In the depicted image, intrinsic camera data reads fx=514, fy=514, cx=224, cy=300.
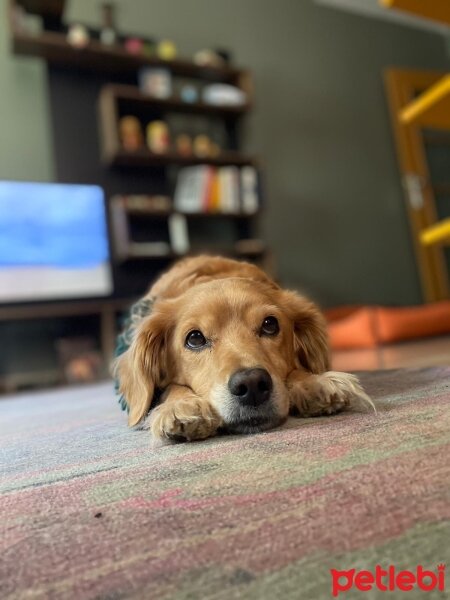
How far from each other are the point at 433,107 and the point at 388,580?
9.68 ft

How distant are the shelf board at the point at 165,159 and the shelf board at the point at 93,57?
0.76 meters

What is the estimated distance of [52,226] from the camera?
387 cm

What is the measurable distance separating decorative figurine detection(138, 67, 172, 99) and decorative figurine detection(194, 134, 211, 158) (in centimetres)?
46

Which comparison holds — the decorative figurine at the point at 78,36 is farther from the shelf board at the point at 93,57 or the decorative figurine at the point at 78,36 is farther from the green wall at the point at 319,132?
the green wall at the point at 319,132

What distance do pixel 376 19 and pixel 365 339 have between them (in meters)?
4.32

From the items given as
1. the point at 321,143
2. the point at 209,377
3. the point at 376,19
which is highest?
the point at 376,19

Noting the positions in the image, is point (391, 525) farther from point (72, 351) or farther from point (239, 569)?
point (72, 351)

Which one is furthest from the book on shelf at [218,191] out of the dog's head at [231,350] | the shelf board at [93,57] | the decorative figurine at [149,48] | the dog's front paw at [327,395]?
the dog's front paw at [327,395]

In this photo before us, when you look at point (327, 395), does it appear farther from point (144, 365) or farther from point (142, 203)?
point (142, 203)

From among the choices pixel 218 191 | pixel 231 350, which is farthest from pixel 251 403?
pixel 218 191

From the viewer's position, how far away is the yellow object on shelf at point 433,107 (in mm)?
2646

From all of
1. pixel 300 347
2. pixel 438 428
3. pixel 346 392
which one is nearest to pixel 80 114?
pixel 300 347

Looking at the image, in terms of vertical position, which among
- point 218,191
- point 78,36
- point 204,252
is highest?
point 78,36

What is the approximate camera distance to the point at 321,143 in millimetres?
5383
